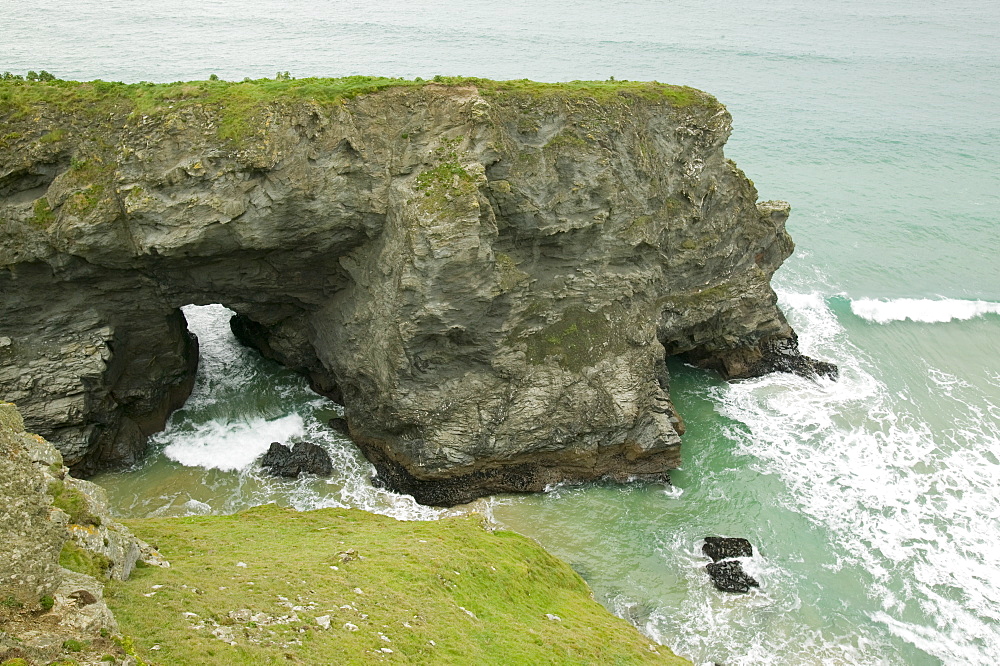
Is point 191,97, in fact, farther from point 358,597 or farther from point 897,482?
point 897,482

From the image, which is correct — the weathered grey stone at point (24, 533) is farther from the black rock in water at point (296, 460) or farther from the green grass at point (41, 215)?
the black rock in water at point (296, 460)

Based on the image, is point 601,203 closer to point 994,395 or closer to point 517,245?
→ point 517,245

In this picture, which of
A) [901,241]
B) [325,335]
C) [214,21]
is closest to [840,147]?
[901,241]

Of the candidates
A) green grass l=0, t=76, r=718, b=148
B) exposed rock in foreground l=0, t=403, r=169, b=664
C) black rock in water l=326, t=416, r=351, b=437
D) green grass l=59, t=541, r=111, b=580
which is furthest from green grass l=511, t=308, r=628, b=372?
exposed rock in foreground l=0, t=403, r=169, b=664

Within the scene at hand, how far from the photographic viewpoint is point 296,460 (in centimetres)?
2844

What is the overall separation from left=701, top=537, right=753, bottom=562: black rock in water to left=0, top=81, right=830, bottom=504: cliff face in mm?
4220

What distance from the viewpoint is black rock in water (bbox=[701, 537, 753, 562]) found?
25797 millimetres

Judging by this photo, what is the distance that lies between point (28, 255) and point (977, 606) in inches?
1397

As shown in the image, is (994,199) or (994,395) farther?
(994,199)

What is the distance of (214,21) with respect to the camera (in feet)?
339

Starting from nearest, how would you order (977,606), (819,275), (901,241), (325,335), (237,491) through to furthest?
(977,606)
(237,491)
(325,335)
(819,275)
(901,241)

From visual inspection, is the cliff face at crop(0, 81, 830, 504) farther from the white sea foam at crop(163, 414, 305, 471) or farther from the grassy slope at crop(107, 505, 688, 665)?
the grassy slope at crop(107, 505, 688, 665)

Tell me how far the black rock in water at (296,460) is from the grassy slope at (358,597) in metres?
3.17

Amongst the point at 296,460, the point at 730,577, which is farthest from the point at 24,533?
the point at 730,577
